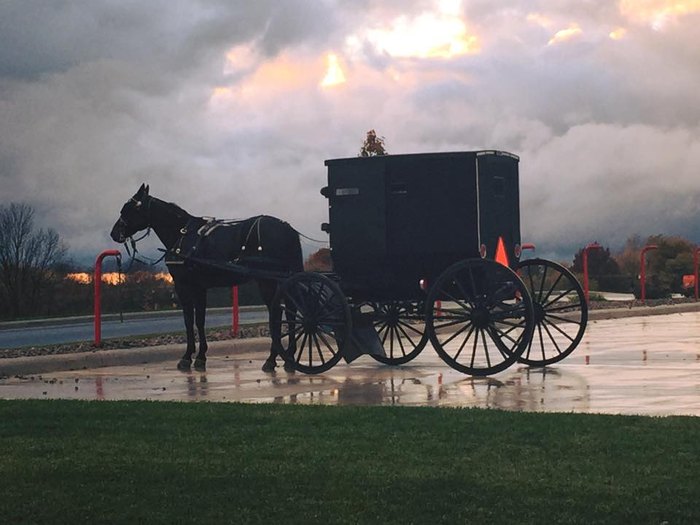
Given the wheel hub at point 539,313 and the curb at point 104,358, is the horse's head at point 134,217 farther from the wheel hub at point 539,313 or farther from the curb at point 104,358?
the wheel hub at point 539,313

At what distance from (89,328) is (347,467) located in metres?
21.9

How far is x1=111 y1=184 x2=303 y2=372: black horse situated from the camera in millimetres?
15523

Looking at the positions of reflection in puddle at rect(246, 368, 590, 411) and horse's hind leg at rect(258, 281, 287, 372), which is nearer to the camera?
reflection in puddle at rect(246, 368, 590, 411)

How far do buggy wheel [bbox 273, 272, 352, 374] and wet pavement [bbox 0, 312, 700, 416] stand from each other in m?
0.26

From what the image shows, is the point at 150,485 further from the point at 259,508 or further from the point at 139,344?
the point at 139,344

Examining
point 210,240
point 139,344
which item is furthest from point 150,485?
point 139,344

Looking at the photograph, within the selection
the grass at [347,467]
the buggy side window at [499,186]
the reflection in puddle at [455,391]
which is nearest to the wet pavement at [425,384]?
the reflection in puddle at [455,391]

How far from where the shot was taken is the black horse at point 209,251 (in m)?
15.5

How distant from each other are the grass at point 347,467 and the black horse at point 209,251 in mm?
5420

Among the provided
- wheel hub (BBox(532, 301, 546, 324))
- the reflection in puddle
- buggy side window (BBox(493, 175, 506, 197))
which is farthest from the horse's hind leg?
wheel hub (BBox(532, 301, 546, 324))

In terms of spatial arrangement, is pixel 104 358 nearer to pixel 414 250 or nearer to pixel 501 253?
pixel 414 250

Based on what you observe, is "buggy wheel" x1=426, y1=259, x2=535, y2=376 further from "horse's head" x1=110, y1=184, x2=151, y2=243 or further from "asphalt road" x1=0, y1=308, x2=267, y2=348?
"asphalt road" x1=0, y1=308, x2=267, y2=348

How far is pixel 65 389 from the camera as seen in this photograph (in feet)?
43.8

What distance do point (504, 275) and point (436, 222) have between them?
3.44 feet
